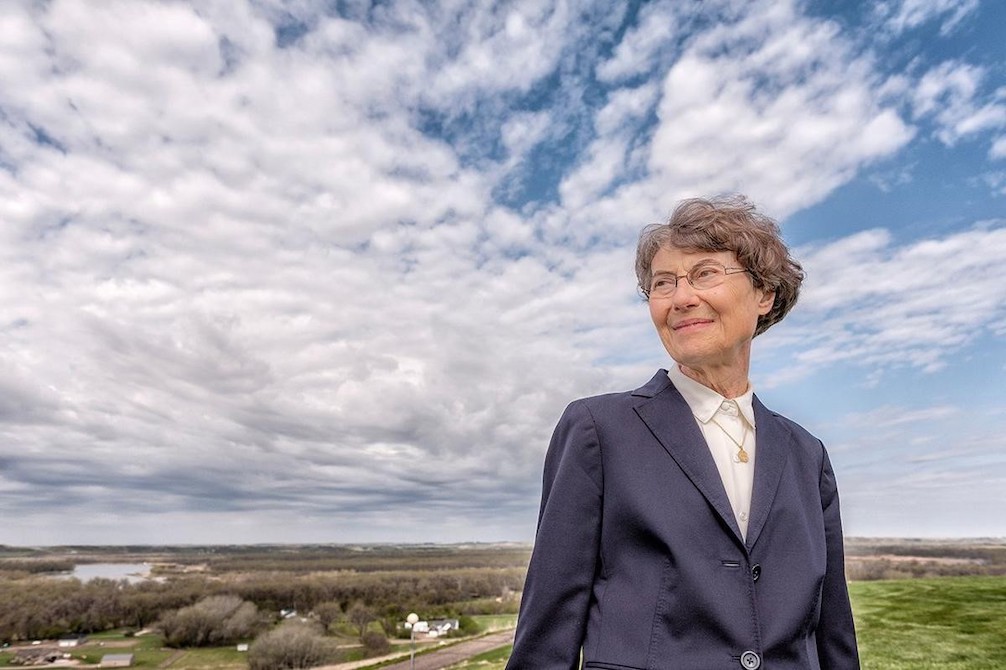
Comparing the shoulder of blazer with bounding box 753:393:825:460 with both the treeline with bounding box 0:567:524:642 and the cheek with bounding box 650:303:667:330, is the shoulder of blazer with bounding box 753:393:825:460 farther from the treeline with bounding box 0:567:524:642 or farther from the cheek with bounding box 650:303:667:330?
the treeline with bounding box 0:567:524:642

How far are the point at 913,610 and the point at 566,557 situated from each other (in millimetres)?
15456

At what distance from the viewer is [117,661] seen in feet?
172

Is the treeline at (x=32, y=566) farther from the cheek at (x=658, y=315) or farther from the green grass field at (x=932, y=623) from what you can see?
the cheek at (x=658, y=315)

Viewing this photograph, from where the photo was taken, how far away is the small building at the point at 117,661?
51.2m

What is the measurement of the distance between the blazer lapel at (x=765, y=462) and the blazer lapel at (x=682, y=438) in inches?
1.2

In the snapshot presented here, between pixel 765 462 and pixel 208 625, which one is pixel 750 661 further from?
pixel 208 625

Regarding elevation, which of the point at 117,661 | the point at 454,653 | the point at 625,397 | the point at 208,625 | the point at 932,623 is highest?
the point at 625,397

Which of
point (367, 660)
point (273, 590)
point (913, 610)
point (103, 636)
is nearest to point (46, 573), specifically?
point (103, 636)

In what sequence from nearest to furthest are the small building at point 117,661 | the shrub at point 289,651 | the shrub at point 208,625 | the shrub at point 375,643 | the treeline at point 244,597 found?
the shrub at point 289,651
the small building at point 117,661
the shrub at point 375,643
the treeline at point 244,597
the shrub at point 208,625

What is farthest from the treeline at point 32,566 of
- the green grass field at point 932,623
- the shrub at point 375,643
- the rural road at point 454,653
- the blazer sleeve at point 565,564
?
the blazer sleeve at point 565,564

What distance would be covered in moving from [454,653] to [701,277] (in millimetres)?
42672

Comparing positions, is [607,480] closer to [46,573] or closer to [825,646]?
[825,646]

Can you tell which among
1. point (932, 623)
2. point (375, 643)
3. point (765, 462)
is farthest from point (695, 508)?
point (375, 643)

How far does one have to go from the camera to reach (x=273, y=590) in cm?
6512
